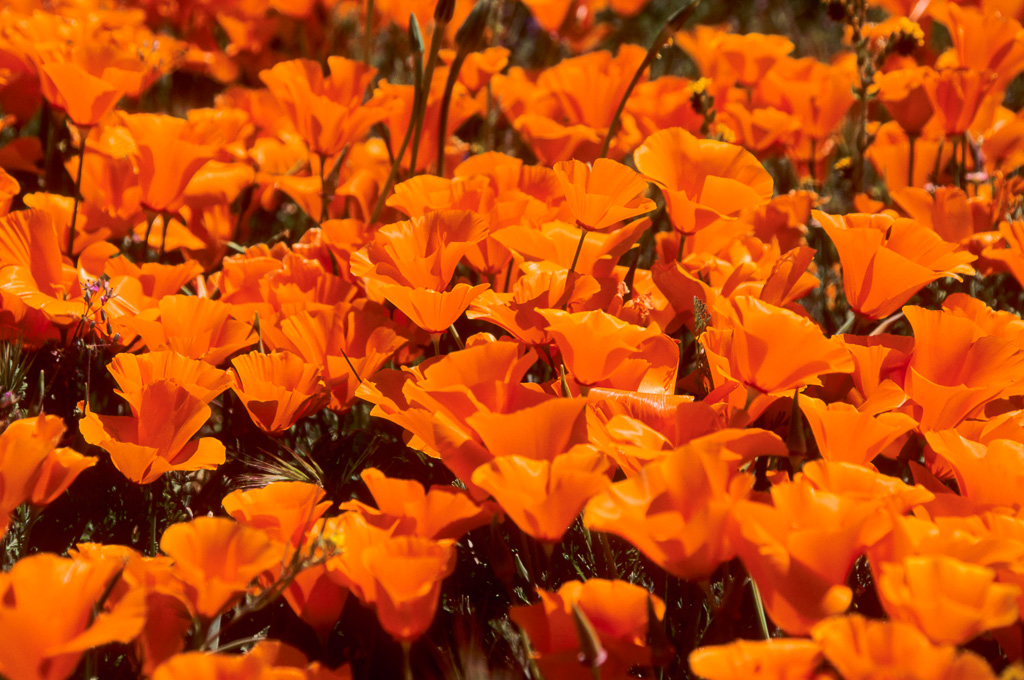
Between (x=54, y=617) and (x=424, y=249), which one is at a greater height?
(x=424, y=249)

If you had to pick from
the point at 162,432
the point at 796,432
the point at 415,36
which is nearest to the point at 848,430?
the point at 796,432

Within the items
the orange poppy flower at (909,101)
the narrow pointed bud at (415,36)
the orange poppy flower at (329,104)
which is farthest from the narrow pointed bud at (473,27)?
the orange poppy flower at (909,101)

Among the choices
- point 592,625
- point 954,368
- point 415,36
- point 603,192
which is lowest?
point 592,625

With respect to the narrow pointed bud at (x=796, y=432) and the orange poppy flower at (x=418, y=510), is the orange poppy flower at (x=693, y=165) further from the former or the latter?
the orange poppy flower at (x=418, y=510)

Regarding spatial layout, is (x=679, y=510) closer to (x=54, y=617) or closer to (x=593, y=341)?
(x=593, y=341)

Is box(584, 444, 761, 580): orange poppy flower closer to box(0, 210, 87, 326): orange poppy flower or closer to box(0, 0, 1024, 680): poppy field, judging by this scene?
box(0, 0, 1024, 680): poppy field

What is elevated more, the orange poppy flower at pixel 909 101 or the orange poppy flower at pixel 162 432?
the orange poppy flower at pixel 909 101

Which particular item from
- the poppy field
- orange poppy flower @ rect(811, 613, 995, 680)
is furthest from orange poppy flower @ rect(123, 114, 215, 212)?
orange poppy flower @ rect(811, 613, 995, 680)
